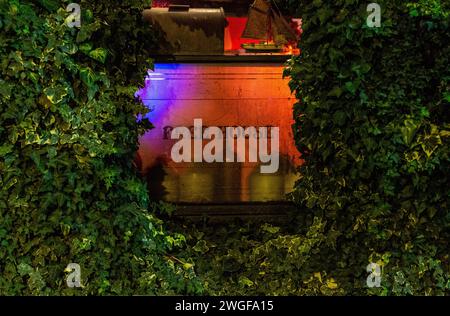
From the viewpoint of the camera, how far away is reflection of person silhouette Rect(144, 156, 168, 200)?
270 inches

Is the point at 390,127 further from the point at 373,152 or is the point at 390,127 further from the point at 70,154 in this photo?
the point at 70,154

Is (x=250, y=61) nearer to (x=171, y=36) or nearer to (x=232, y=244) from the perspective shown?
(x=171, y=36)

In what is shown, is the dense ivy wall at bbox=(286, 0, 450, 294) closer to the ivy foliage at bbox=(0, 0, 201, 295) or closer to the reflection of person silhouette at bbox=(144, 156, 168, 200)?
the ivy foliage at bbox=(0, 0, 201, 295)

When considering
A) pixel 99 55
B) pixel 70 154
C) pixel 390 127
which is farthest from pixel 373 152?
pixel 70 154

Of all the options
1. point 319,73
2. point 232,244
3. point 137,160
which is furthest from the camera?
point 137,160

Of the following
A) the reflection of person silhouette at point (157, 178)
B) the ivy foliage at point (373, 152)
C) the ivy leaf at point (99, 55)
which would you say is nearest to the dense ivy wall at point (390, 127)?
the ivy foliage at point (373, 152)

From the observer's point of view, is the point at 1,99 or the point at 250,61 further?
the point at 250,61

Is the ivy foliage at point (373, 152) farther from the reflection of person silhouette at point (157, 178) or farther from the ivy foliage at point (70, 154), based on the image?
the reflection of person silhouette at point (157, 178)

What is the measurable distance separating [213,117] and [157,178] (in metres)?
1.07

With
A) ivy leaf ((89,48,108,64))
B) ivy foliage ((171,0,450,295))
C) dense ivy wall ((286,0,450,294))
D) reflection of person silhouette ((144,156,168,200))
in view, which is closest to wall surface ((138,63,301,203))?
reflection of person silhouette ((144,156,168,200))

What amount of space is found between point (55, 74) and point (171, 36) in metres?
2.78

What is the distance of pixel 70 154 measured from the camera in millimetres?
4488

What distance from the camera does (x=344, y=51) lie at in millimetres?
4734

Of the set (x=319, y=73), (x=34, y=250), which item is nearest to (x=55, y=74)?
(x=34, y=250)
